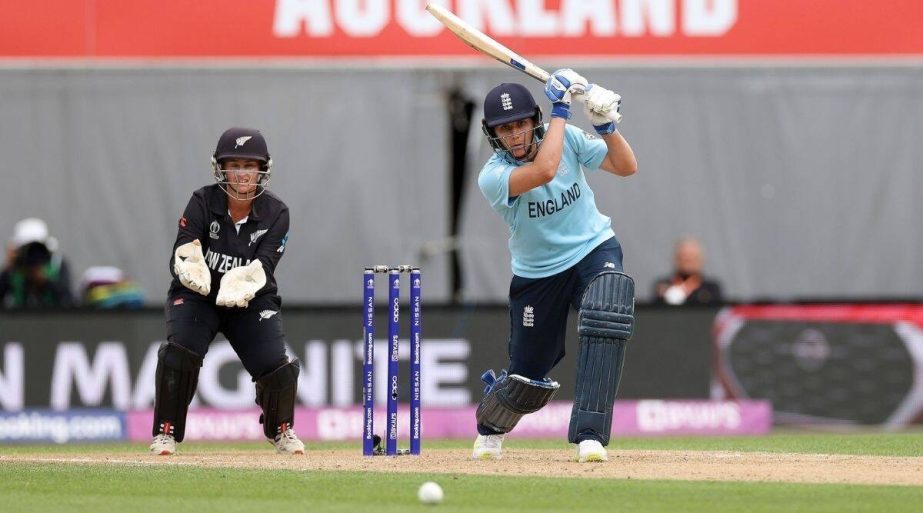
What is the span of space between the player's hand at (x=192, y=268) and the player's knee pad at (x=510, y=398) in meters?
1.51

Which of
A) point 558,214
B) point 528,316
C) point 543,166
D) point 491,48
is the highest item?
point 491,48

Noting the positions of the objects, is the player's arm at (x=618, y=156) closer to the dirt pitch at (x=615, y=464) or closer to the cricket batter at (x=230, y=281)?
the dirt pitch at (x=615, y=464)

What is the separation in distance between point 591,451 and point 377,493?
141 centimetres

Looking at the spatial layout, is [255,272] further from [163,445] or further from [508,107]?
[508,107]

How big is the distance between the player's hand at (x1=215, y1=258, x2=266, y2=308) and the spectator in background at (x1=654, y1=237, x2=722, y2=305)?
5561 mm

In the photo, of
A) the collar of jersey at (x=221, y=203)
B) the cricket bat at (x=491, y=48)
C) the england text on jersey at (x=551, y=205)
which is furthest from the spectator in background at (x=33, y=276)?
the england text on jersey at (x=551, y=205)

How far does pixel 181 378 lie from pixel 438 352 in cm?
451

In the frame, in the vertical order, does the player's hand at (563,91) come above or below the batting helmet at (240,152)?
above

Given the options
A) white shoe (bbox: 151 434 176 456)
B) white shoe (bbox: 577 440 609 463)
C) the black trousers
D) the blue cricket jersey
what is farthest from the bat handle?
white shoe (bbox: 151 434 176 456)

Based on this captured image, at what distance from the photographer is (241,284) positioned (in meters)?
8.61

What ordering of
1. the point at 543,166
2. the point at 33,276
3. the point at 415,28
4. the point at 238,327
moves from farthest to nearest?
the point at 415,28 < the point at 33,276 < the point at 238,327 < the point at 543,166

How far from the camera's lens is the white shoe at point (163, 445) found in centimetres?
890

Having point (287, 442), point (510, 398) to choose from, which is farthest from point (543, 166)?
point (287, 442)

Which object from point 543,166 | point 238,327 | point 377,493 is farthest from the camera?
point 238,327
